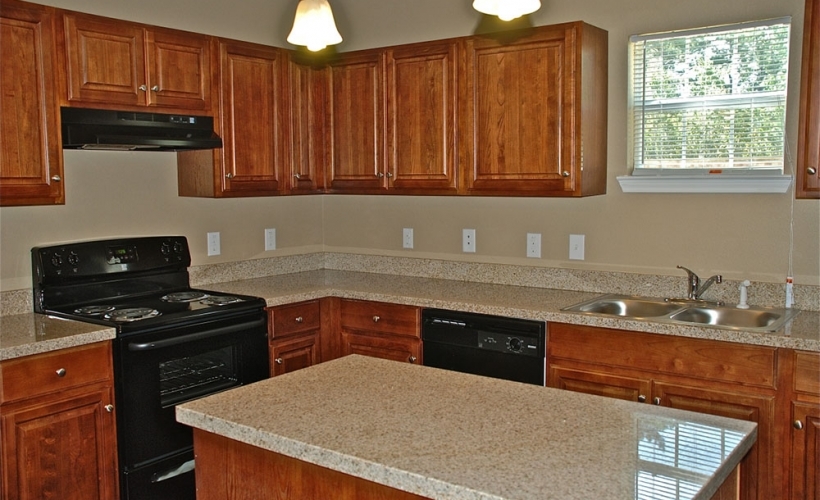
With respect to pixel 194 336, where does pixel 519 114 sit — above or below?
above

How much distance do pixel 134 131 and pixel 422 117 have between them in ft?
4.54

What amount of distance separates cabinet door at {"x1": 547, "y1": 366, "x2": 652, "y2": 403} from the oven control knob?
163 millimetres

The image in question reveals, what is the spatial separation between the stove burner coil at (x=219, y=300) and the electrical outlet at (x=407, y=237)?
45.1 inches

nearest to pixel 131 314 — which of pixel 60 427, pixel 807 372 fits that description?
pixel 60 427

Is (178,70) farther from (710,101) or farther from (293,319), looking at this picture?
(710,101)

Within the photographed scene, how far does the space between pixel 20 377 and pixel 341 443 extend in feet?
5.25

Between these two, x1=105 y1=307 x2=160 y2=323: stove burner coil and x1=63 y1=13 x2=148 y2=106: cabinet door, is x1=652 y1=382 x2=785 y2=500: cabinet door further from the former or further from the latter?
x1=63 y1=13 x2=148 y2=106: cabinet door

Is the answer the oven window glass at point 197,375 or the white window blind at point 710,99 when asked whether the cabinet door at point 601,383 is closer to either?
the white window blind at point 710,99

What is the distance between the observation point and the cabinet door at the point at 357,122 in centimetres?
402

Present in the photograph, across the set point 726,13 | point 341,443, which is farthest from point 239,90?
point 341,443

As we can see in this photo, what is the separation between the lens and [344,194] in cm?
443

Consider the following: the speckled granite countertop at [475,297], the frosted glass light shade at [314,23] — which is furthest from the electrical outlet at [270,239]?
the frosted glass light shade at [314,23]

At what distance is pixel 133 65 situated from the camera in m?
3.33

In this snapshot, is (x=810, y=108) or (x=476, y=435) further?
(x=810, y=108)
